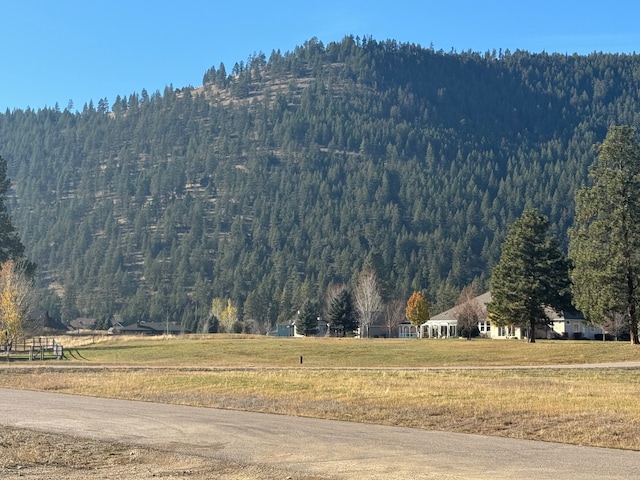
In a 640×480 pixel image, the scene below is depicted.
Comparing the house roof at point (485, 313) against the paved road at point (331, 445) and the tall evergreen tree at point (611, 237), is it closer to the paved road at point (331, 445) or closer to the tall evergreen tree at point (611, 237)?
the tall evergreen tree at point (611, 237)

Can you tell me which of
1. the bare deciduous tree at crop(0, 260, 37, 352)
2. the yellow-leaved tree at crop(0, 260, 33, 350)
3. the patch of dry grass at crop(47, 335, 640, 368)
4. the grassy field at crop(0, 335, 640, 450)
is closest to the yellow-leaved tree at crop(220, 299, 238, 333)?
the bare deciduous tree at crop(0, 260, 37, 352)

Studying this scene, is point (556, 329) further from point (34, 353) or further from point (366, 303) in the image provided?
point (34, 353)

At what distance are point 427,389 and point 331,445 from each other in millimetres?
11879

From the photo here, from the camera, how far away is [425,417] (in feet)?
74.9

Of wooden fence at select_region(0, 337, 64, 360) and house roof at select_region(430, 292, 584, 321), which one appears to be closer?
wooden fence at select_region(0, 337, 64, 360)

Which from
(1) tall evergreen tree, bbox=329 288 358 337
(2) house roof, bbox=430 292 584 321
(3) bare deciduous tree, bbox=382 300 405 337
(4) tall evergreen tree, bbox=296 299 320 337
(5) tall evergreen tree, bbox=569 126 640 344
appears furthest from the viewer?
(3) bare deciduous tree, bbox=382 300 405 337

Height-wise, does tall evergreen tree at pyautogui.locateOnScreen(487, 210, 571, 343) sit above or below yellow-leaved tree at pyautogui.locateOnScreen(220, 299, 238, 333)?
above

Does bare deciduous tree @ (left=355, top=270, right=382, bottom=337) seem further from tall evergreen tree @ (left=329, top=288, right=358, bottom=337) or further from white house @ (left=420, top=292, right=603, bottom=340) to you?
white house @ (left=420, top=292, right=603, bottom=340)

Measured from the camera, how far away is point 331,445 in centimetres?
1841

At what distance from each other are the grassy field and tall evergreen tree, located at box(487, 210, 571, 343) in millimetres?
8703

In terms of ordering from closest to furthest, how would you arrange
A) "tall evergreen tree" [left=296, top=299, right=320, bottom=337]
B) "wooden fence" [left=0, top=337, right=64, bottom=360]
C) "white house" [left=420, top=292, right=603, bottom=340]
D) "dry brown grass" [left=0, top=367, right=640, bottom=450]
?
"dry brown grass" [left=0, top=367, right=640, bottom=450] → "wooden fence" [left=0, top=337, right=64, bottom=360] → "white house" [left=420, top=292, right=603, bottom=340] → "tall evergreen tree" [left=296, top=299, right=320, bottom=337]

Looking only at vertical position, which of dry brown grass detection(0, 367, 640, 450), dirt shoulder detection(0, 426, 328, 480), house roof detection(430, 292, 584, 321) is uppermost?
house roof detection(430, 292, 584, 321)

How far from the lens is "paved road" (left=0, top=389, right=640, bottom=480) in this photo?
15430 mm

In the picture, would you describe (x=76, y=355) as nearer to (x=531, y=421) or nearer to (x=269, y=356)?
(x=269, y=356)
